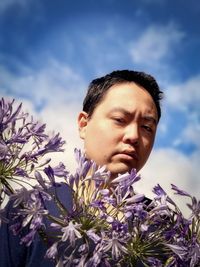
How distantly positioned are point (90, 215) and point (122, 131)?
3.43 ft

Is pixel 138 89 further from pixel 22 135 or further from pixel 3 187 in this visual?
pixel 3 187

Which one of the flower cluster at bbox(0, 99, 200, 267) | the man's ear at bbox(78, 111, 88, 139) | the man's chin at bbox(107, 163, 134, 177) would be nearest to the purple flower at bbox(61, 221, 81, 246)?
the flower cluster at bbox(0, 99, 200, 267)

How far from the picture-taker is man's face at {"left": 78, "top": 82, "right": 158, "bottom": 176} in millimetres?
2344

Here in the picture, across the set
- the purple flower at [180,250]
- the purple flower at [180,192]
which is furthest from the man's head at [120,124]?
the purple flower at [180,250]

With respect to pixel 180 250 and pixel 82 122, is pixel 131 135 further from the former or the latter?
pixel 180 250

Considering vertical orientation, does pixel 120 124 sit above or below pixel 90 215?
above

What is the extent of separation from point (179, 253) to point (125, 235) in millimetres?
232

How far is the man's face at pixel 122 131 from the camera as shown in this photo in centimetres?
234

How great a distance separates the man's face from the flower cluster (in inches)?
29.3

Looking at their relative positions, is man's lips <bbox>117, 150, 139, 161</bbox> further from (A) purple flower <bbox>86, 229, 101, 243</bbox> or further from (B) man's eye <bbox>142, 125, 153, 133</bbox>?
(A) purple flower <bbox>86, 229, 101, 243</bbox>

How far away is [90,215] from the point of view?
4.49 feet

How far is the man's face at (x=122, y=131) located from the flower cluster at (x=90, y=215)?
74 cm

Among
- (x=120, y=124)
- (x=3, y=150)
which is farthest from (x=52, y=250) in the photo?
(x=120, y=124)

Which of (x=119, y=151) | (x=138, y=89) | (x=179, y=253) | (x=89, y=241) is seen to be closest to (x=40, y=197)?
(x=89, y=241)
